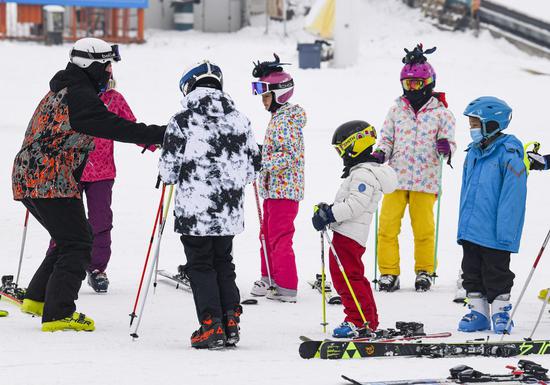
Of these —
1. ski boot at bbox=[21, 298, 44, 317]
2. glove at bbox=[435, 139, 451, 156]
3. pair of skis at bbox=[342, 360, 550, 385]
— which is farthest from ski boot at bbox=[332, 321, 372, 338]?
glove at bbox=[435, 139, 451, 156]

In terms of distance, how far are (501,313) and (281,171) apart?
2.05 meters

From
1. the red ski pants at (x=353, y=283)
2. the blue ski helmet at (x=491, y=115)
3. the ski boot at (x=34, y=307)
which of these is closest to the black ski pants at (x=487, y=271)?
the blue ski helmet at (x=491, y=115)

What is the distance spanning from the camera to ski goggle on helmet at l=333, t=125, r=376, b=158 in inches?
274

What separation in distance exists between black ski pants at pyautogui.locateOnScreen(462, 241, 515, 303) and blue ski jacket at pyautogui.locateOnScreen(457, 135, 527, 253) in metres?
0.08

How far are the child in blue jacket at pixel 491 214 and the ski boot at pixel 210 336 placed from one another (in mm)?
1854

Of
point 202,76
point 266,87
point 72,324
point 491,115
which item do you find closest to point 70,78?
point 202,76

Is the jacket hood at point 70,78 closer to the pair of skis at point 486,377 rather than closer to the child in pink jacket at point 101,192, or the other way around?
the child in pink jacket at point 101,192

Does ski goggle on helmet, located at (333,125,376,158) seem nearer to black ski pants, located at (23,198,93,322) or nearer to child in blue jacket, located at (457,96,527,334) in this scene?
child in blue jacket, located at (457,96,527,334)

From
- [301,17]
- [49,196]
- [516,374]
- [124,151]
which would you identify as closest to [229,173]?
[49,196]

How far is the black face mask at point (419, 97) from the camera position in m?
9.05

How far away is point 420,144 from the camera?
355 inches

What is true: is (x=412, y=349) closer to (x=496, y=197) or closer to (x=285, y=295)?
(x=496, y=197)

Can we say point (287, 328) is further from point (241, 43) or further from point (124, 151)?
point (241, 43)

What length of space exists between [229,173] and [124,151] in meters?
9.51
